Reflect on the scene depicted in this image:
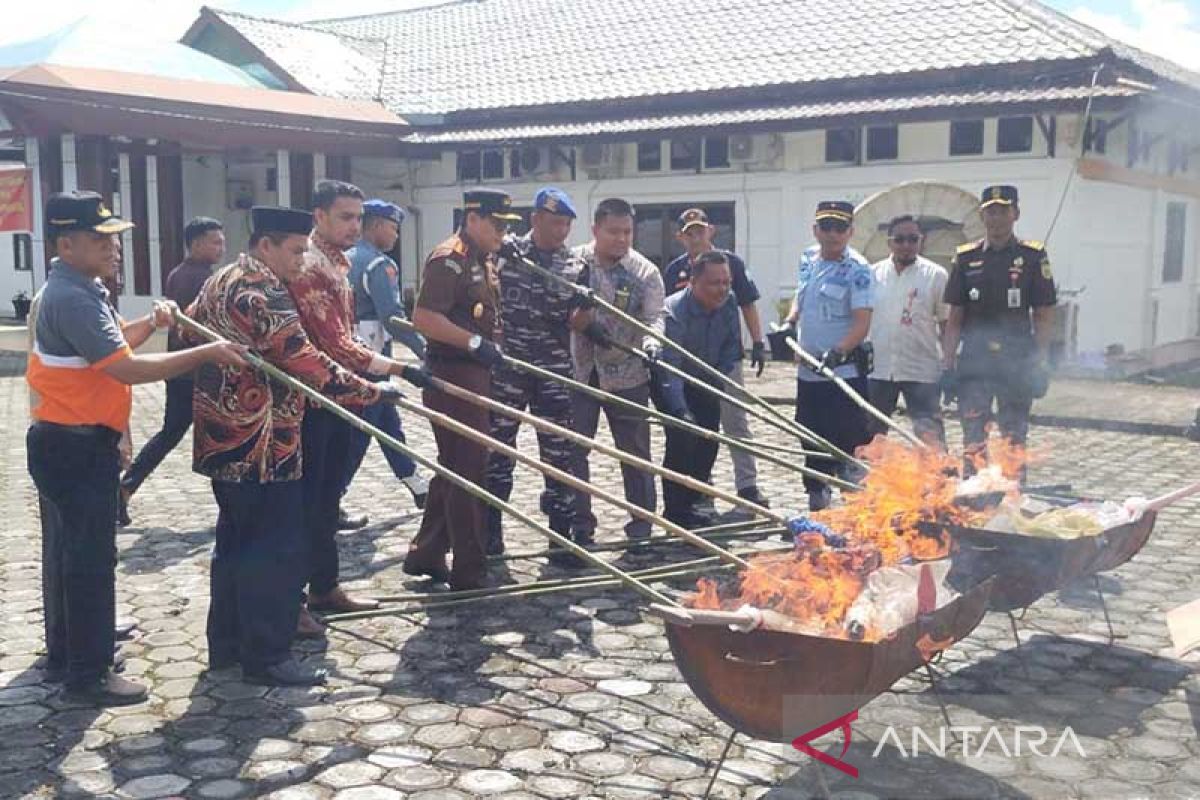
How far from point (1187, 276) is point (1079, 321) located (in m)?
5.51

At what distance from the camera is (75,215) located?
4.25 meters

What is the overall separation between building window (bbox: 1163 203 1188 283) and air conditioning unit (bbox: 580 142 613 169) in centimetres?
933

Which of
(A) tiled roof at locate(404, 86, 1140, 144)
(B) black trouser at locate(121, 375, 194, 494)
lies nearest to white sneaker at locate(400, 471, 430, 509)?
(B) black trouser at locate(121, 375, 194, 494)

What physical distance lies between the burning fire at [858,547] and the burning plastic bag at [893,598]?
0.05 m

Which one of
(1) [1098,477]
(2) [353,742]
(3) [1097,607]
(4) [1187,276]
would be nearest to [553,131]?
(4) [1187,276]

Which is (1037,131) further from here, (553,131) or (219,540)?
(219,540)

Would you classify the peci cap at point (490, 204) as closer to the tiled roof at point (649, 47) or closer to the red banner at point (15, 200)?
the tiled roof at point (649, 47)

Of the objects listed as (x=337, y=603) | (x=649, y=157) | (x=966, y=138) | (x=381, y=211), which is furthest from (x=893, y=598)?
(x=649, y=157)

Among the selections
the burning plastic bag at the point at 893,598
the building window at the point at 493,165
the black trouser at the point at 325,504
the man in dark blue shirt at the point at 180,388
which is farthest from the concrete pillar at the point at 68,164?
the burning plastic bag at the point at 893,598

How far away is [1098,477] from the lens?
9016mm

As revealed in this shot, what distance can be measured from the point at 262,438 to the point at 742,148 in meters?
15.0

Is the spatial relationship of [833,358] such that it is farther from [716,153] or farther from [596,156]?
[596,156]

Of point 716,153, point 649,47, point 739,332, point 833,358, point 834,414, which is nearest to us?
point 833,358

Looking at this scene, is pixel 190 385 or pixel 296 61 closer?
pixel 190 385
